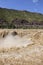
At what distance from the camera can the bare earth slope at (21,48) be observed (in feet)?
38.1

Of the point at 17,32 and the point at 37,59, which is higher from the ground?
the point at 17,32

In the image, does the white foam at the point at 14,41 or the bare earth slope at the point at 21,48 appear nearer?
the bare earth slope at the point at 21,48

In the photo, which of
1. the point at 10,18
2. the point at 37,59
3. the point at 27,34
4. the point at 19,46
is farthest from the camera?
the point at 10,18

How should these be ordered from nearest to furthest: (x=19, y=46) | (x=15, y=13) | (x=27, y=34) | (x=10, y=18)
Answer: (x=19, y=46) < (x=27, y=34) < (x=10, y=18) < (x=15, y=13)

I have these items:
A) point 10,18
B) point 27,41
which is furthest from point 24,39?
point 10,18

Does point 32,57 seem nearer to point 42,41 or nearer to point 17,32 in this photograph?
point 42,41

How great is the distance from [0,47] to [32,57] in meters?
3.74

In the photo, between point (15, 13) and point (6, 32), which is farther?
point (15, 13)

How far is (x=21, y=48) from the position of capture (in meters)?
14.1

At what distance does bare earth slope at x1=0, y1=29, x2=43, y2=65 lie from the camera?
38.1 ft

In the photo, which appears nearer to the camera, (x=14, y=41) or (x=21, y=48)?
(x=21, y=48)

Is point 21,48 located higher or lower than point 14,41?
lower

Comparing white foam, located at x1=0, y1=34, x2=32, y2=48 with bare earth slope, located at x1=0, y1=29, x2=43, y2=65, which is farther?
white foam, located at x1=0, y1=34, x2=32, y2=48

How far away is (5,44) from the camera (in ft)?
51.4
